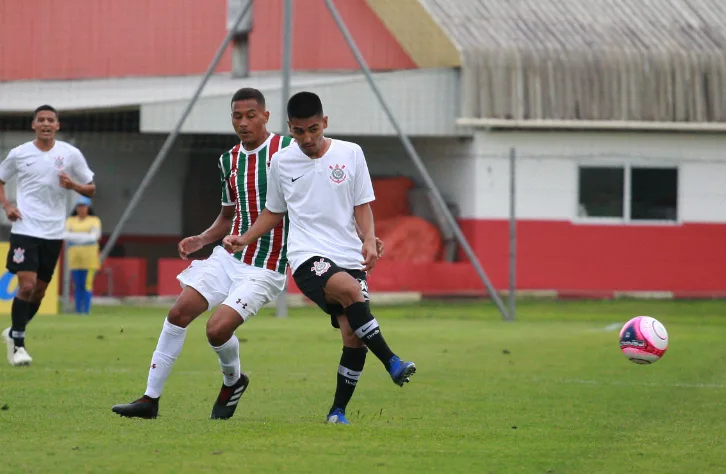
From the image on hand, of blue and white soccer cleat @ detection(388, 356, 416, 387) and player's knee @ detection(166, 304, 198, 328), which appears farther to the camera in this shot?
player's knee @ detection(166, 304, 198, 328)

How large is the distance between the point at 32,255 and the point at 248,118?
16.9ft

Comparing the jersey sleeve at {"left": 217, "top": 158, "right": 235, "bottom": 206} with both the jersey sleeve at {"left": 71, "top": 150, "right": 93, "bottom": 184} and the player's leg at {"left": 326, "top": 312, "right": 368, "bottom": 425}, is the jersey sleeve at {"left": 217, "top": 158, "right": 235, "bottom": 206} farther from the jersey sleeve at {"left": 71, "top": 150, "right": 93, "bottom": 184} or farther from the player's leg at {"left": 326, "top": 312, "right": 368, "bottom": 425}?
the jersey sleeve at {"left": 71, "top": 150, "right": 93, "bottom": 184}

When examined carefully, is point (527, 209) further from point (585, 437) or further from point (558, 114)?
point (585, 437)

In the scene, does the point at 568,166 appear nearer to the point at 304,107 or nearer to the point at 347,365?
the point at 347,365

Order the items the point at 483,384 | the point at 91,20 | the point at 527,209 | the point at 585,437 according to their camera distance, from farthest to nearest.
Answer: the point at 91,20 < the point at 527,209 < the point at 483,384 < the point at 585,437

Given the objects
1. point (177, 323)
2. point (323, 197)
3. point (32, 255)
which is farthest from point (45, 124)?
point (323, 197)

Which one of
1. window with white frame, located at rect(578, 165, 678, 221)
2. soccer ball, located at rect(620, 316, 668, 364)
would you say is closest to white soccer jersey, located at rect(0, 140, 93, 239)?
soccer ball, located at rect(620, 316, 668, 364)

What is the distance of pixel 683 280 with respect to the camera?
29281 millimetres

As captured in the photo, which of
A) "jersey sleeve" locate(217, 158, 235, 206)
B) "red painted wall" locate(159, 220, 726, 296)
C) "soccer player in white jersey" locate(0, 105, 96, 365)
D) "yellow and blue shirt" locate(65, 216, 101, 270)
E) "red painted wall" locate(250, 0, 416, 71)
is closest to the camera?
"jersey sleeve" locate(217, 158, 235, 206)

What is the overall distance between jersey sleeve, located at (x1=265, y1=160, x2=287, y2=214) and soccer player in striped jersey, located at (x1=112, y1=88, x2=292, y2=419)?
0.21m

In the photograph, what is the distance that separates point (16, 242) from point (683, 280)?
1855cm

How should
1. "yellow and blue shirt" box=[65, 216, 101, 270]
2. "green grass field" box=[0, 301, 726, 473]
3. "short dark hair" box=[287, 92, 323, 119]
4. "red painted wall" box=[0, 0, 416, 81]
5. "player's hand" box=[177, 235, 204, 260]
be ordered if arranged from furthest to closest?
"red painted wall" box=[0, 0, 416, 81] → "yellow and blue shirt" box=[65, 216, 101, 270] → "player's hand" box=[177, 235, 204, 260] → "short dark hair" box=[287, 92, 323, 119] → "green grass field" box=[0, 301, 726, 473]

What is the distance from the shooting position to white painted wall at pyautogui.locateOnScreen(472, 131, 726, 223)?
2897cm

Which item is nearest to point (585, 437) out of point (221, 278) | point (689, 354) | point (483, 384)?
point (221, 278)
